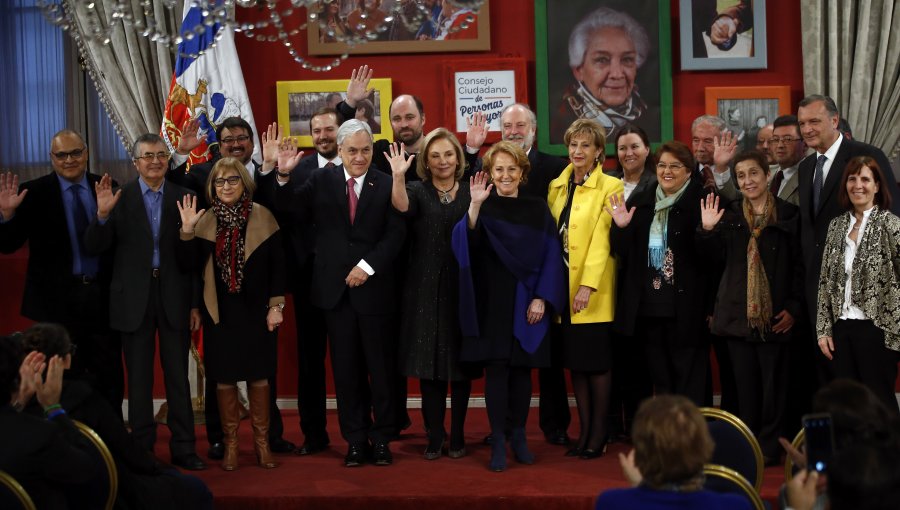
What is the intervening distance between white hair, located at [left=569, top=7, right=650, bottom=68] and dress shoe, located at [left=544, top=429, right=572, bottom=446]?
2.65 m

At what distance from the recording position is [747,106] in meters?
7.25

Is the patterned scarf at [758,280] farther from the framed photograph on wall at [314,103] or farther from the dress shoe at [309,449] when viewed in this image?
the framed photograph on wall at [314,103]

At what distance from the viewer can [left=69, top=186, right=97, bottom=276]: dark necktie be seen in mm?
5633

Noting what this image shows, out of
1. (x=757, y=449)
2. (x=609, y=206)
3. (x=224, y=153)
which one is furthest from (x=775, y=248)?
(x=224, y=153)

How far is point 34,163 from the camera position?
7.48 meters

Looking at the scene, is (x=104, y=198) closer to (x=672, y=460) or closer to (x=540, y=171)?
(x=540, y=171)

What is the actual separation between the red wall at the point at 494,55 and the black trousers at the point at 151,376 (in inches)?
68.3

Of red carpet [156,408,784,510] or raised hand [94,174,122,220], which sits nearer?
red carpet [156,408,784,510]

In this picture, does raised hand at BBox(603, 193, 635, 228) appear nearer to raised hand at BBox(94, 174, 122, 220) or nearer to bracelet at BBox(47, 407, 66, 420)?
raised hand at BBox(94, 174, 122, 220)

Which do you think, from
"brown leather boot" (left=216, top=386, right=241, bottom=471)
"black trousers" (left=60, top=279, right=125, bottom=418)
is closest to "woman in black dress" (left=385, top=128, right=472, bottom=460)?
"brown leather boot" (left=216, top=386, right=241, bottom=471)

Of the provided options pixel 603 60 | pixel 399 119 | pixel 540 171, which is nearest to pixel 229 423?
pixel 399 119

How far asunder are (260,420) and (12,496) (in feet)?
7.66

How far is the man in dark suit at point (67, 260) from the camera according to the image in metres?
5.59

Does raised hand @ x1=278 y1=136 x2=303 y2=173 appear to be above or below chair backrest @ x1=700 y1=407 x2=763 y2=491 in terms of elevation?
above
